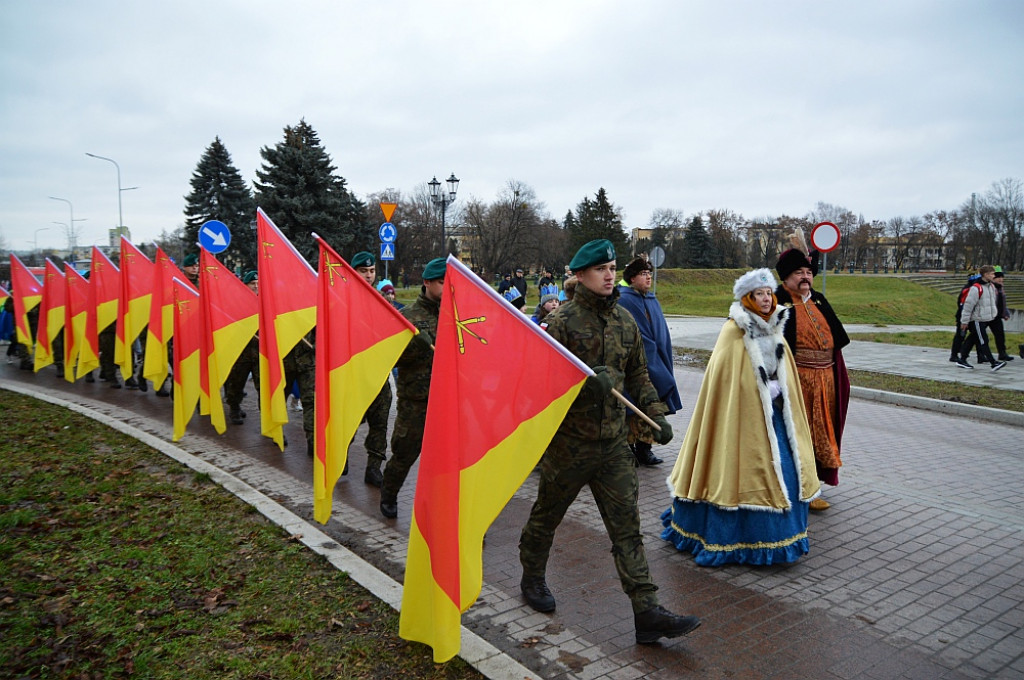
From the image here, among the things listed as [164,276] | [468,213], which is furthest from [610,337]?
[468,213]

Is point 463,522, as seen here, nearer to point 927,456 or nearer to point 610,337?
point 610,337

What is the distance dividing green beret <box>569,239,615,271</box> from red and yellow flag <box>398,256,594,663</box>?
2.09ft

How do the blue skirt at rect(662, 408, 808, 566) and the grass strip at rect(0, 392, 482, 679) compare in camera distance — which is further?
the blue skirt at rect(662, 408, 808, 566)

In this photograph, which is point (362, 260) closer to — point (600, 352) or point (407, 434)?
point (407, 434)

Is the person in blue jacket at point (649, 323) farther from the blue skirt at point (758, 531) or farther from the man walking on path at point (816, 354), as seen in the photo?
the blue skirt at point (758, 531)

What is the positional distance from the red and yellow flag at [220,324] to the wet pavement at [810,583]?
0.88 metres

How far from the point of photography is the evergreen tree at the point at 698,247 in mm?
75812

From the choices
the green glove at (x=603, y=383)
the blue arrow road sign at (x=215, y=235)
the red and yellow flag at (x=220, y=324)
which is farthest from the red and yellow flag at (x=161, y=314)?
the green glove at (x=603, y=383)

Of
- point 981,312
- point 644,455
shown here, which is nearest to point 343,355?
point 644,455

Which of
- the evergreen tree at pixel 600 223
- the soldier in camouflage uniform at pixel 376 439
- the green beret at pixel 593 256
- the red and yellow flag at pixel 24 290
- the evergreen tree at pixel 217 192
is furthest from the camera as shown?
the evergreen tree at pixel 600 223

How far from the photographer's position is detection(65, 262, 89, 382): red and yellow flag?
12562mm

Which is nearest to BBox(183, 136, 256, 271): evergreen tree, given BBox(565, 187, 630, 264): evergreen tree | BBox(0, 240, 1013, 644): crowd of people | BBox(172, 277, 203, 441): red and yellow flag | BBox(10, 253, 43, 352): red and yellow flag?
BBox(565, 187, 630, 264): evergreen tree

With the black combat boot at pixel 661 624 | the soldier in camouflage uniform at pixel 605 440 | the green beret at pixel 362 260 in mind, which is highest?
the green beret at pixel 362 260

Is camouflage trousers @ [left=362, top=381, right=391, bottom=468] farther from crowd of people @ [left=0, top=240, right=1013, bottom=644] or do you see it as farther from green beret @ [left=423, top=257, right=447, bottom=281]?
green beret @ [left=423, top=257, right=447, bottom=281]
